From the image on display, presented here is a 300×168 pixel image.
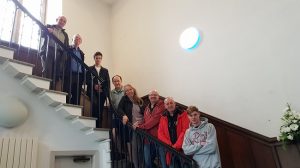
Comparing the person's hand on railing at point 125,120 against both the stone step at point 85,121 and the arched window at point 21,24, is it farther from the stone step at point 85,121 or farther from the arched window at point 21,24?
the arched window at point 21,24

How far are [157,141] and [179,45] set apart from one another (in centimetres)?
228

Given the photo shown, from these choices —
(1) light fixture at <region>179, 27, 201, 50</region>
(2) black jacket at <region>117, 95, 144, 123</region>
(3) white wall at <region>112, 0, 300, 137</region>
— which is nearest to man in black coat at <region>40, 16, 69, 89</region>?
(2) black jacket at <region>117, 95, 144, 123</region>

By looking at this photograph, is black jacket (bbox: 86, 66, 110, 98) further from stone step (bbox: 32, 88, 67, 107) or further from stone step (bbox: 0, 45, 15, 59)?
stone step (bbox: 0, 45, 15, 59)

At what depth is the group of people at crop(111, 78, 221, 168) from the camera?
8.91 feet

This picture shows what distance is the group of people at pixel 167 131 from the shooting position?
2.72 meters

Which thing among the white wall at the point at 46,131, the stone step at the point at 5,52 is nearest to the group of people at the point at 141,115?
the white wall at the point at 46,131

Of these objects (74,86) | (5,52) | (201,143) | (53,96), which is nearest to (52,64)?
(74,86)

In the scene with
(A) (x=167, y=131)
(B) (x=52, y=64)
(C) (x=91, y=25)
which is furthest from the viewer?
(C) (x=91, y=25)

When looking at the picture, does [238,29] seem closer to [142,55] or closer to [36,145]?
[142,55]

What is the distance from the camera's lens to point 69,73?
4.00 m

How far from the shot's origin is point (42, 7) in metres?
5.61

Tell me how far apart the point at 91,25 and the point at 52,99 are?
319cm

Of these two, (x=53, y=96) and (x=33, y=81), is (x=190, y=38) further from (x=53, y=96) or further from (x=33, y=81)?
(x=33, y=81)

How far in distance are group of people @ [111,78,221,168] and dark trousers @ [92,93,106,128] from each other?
1.00 ft
